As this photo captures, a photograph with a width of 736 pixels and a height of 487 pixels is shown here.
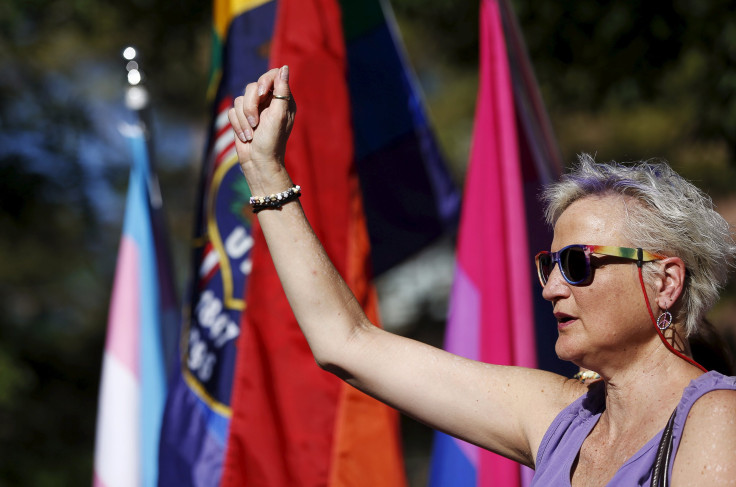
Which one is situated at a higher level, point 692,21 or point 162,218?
point 692,21

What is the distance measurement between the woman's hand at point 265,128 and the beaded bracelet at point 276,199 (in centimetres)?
1

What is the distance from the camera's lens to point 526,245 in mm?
2615

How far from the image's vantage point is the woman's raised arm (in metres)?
1.68

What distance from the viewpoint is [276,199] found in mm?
1700

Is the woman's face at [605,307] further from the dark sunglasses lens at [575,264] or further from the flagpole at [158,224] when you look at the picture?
the flagpole at [158,224]

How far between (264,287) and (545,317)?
37.1 inches

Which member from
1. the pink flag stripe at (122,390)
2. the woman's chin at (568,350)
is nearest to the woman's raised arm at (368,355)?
the woman's chin at (568,350)

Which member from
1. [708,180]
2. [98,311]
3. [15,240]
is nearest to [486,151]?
[708,180]

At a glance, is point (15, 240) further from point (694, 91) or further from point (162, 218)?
point (694, 91)

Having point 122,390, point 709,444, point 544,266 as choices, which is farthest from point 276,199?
point 122,390

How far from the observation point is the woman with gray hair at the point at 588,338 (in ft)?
4.64

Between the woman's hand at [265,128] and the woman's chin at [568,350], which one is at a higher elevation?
the woman's hand at [265,128]

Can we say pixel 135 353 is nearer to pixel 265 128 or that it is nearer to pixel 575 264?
pixel 265 128

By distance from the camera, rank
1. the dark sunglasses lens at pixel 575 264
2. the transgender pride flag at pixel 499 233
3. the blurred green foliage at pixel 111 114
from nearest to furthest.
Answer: the dark sunglasses lens at pixel 575 264 → the transgender pride flag at pixel 499 233 → the blurred green foliage at pixel 111 114
